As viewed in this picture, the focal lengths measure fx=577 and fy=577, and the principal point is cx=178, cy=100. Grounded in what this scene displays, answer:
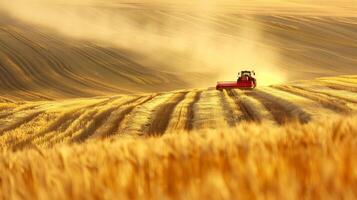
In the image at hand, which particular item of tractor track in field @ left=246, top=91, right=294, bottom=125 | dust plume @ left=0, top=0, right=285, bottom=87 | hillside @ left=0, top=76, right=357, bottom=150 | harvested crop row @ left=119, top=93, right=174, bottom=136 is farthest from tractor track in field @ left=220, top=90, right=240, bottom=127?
dust plume @ left=0, top=0, right=285, bottom=87

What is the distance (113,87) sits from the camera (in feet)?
178

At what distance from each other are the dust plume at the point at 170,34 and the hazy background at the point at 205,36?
112 mm

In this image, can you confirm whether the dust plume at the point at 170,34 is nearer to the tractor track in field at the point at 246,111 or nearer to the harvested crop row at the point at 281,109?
the harvested crop row at the point at 281,109

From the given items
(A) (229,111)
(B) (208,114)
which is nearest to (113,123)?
(B) (208,114)

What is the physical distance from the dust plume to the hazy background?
0.37 ft

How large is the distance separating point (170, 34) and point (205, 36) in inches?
181

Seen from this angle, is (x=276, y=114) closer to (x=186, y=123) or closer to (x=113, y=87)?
(x=186, y=123)

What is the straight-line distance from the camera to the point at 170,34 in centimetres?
7519

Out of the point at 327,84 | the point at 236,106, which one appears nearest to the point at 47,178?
the point at 236,106

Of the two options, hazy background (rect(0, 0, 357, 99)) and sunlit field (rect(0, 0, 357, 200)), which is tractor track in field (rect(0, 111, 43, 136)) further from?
hazy background (rect(0, 0, 357, 99))

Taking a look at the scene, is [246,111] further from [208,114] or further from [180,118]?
[180,118]

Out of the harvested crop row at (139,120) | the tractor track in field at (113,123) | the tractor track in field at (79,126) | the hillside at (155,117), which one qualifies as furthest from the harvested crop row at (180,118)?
the tractor track in field at (79,126)

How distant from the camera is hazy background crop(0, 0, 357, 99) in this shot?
204 ft

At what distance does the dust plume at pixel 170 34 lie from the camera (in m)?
64.1
